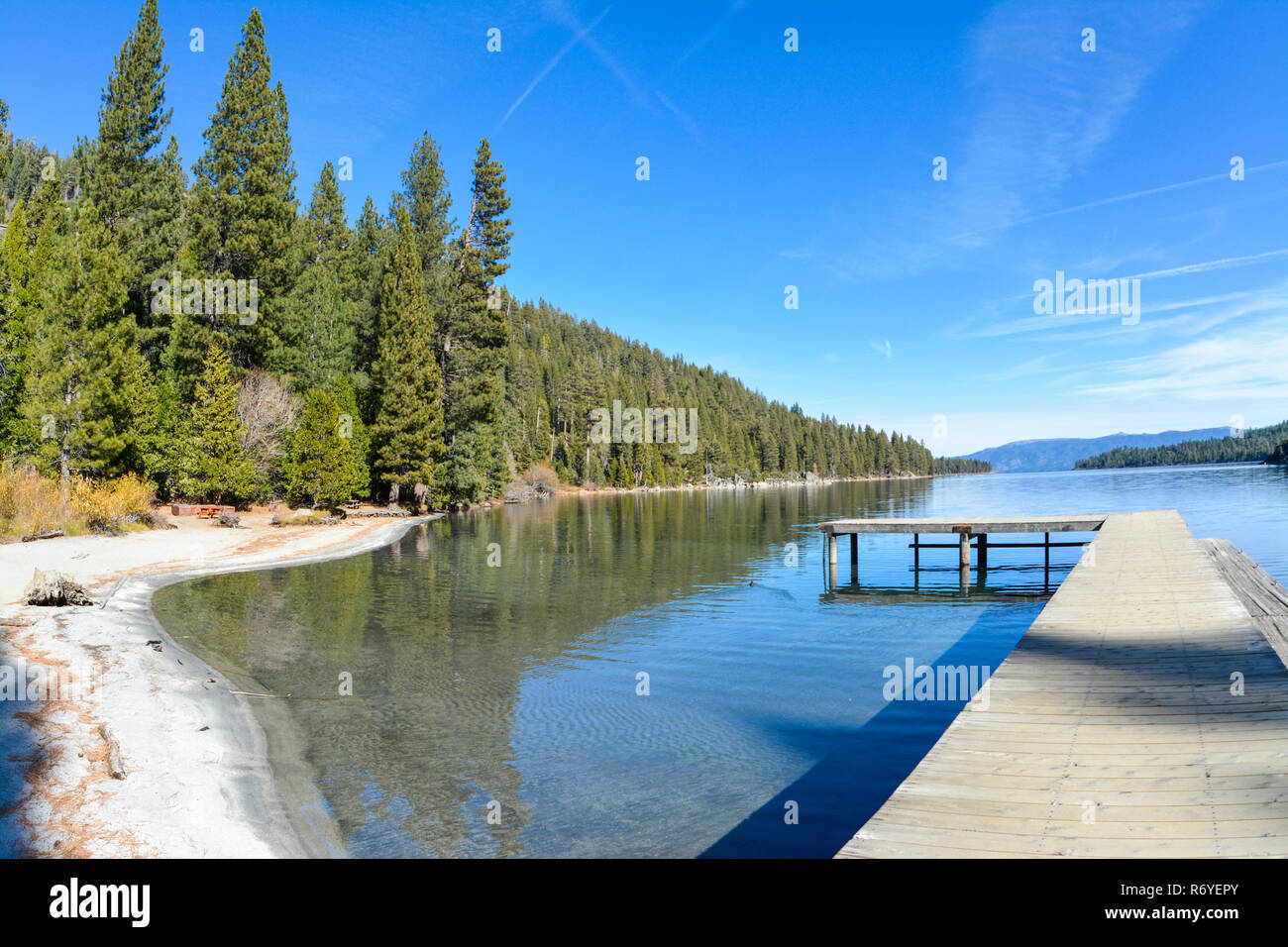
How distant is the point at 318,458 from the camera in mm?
47000

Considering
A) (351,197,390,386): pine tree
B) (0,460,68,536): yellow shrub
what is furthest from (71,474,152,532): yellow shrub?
(351,197,390,386): pine tree

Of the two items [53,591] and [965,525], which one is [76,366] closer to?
[53,591]

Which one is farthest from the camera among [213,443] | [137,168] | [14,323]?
[137,168]

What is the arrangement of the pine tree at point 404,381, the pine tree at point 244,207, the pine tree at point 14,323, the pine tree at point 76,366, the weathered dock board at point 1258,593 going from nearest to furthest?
the weathered dock board at point 1258,593 < the pine tree at point 76,366 < the pine tree at point 14,323 < the pine tree at point 244,207 < the pine tree at point 404,381

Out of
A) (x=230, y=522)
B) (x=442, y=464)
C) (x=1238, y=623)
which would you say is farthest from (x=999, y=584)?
(x=442, y=464)

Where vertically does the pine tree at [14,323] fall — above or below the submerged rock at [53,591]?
above

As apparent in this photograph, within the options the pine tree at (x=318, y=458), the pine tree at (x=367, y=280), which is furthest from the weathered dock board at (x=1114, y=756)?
the pine tree at (x=367, y=280)

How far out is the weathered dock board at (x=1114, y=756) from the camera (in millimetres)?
4809

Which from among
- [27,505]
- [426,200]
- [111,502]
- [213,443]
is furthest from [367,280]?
[27,505]

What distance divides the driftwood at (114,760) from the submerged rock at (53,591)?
10362mm

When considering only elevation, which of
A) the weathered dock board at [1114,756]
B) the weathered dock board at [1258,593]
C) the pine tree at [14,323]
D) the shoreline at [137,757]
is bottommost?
the shoreline at [137,757]

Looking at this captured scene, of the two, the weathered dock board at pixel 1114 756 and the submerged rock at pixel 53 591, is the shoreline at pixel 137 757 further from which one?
the weathered dock board at pixel 1114 756

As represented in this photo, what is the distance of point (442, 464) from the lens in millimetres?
58562

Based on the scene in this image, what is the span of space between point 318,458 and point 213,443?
22.8 feet
